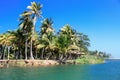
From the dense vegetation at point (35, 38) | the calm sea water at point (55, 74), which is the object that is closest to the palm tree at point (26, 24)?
the dense vegetation at point (35, 38)

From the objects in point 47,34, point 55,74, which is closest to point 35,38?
point 47,34

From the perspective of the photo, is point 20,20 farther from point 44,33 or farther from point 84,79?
point 84,79

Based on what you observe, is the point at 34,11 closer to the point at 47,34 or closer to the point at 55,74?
the point at 47,34

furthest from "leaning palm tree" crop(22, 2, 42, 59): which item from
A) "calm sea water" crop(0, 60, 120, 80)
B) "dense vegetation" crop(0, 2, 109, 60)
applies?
"calm sea water" crop(0, 60, 120, 80)

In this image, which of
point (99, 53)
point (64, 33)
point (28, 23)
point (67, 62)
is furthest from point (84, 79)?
point (99, 53)

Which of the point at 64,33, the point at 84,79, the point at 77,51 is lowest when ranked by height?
the point at 84,79

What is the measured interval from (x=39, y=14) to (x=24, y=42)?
9.43 meters

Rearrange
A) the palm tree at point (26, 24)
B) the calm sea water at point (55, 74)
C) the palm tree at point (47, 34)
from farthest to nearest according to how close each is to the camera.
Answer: the palm tree at point (47, 34), the palm tree at point (26, 24), the calm sea water at point (55, 74)

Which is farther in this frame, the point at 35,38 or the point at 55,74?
the point at 35,38

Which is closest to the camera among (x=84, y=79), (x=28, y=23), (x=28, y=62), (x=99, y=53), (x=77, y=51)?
(x=84, y=79)

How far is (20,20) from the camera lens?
186 ft

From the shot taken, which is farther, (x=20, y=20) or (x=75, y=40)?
(x=75, y=40)

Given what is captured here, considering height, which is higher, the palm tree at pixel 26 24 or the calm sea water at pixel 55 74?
the palm tree at pixel 26 24

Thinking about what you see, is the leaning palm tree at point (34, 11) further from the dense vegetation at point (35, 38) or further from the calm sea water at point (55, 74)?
the calm sea water at point (55, 74)
